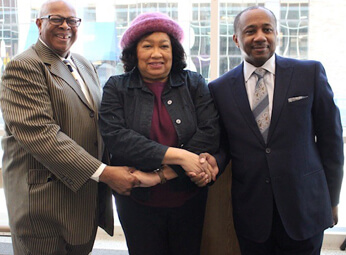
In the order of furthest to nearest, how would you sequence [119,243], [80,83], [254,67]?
[119,243] → [80,83] → [254,67]

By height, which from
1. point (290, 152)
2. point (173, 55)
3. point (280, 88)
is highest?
point (173, 55)

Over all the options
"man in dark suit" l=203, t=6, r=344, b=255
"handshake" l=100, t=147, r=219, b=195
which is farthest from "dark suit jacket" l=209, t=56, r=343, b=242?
"handshake" l=100, t=147, r=219, b=195

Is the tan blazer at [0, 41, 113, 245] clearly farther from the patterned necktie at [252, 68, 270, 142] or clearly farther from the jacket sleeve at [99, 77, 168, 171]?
the patterned necktie at [252, 68, 270, 142]

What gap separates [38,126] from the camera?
1622 mm

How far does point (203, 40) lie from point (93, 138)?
5.66 feet

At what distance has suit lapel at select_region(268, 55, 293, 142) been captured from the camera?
162 cm

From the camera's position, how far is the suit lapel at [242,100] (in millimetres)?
1659

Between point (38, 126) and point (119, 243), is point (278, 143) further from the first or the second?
point (119, 243)

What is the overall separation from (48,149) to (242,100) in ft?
3.01

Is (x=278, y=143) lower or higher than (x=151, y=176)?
higher

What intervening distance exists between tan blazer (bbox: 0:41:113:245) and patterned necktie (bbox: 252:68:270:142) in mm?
777

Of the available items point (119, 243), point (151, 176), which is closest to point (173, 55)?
point (151, 176)

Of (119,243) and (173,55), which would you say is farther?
(119,243)

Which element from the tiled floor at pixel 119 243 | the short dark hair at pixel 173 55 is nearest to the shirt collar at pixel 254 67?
the short dark hair at pixel 173 55
